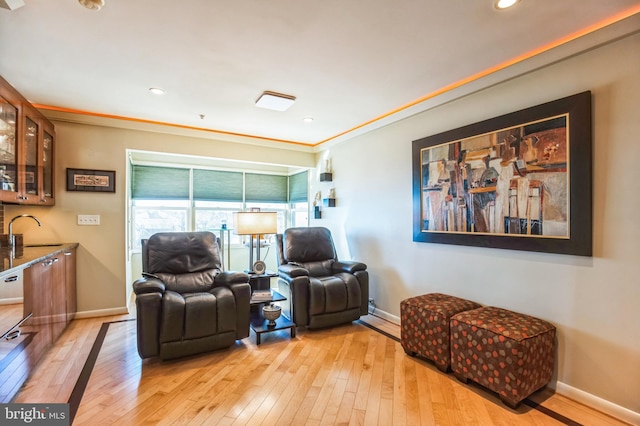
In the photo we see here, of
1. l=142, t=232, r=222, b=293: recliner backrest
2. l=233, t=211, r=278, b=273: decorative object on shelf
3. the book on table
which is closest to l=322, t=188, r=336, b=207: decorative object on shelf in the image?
l=233, t=211, r=278, b=273: decorative object on shelf

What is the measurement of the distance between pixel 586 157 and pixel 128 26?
308 cm

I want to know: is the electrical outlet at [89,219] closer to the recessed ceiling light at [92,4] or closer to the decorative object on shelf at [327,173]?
the recessed ceiling light at [92,4]

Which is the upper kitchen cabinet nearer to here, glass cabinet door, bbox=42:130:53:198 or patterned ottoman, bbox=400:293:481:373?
glass cabinet door, bbox=42:130:53:198

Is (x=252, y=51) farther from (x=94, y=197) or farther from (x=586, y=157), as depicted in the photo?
(x=94, y=197)

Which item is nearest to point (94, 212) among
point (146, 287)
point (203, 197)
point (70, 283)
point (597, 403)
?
point (70, 283)

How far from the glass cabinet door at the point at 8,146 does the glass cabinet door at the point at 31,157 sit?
21 cm

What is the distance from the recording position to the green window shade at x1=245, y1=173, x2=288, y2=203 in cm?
597

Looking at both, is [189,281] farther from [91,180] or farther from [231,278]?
[91,180]

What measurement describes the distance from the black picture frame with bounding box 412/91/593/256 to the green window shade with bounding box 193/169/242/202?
3.70 m

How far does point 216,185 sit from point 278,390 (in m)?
4.22

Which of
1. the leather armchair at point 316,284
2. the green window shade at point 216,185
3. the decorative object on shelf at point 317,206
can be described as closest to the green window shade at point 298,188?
the decorative object on shelf at point 317,206

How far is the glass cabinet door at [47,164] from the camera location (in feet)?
10.4

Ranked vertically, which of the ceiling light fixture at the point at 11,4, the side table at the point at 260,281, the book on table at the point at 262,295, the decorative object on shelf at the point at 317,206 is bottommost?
the book on table at the point at 262,295

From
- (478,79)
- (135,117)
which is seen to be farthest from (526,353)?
(135,117)
